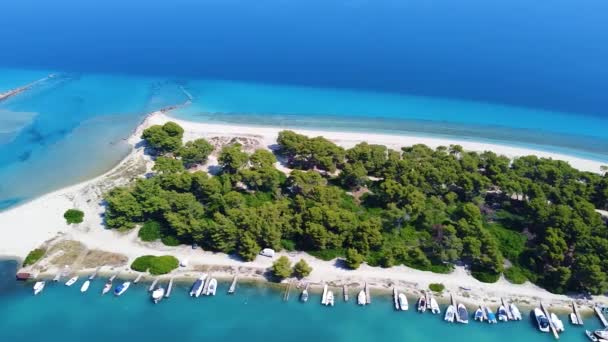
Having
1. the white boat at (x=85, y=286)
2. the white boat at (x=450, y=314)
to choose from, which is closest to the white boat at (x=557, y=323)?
the white boat at (x=450, y=314)

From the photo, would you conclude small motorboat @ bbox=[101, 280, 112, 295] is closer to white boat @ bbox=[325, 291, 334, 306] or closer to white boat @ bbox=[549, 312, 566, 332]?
white boat @ bbox=[325, 291, 334, 306]

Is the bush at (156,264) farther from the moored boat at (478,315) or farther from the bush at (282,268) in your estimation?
the moored boat at (478,315)

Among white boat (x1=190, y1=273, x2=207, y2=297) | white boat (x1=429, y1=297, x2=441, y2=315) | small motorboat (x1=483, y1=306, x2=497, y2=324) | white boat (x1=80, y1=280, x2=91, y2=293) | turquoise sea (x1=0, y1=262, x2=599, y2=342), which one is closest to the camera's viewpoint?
turquoise sea (x1=0, y1=262, x2=599, y2=342)

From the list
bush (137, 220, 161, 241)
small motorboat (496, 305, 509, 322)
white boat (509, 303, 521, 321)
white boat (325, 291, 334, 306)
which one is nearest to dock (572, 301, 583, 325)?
white boat (509, 303, 521, 321)

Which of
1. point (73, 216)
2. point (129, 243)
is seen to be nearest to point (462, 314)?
point (129, 243)

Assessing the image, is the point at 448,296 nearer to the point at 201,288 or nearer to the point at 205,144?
the point at 201,288

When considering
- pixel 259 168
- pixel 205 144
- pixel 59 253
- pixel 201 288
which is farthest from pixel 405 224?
pixel 59 253
